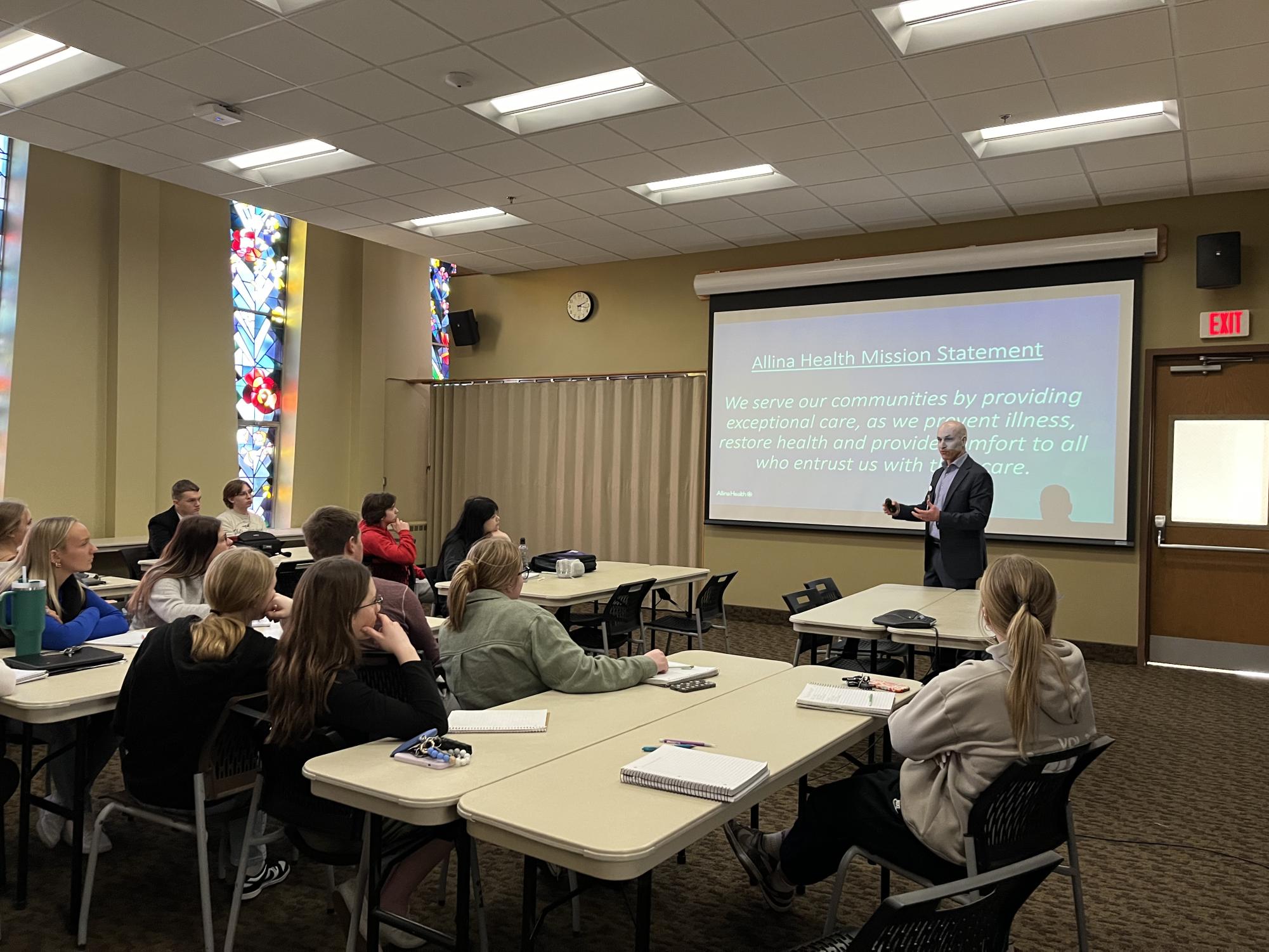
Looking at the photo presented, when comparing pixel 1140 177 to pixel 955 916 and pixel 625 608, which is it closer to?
pixel 625 608

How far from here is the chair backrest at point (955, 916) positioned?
4.51ft

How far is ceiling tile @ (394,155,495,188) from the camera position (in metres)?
6.36

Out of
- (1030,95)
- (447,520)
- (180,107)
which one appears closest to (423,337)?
(447,520)

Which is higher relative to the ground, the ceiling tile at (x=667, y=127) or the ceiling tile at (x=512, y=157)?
the ceiling tile at (x=667, y=127)

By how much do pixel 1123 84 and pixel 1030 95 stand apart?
0.45 meters

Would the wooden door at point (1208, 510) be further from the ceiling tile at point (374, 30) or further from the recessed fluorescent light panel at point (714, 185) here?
the ceiling tile at point (374, 30)

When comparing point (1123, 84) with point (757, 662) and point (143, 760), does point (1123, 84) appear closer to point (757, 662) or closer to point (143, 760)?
point (757, 662)

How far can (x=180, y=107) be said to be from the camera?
546 cm

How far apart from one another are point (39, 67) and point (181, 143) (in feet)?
3.21

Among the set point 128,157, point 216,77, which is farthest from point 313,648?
point 128,157

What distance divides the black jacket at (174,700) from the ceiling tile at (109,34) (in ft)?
10.8

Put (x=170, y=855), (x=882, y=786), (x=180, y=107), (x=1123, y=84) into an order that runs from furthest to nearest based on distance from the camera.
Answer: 1. (x=180, y=107)
2. (x=1123, y=84)
3. (x=170, y=855)
4. (x=882, y=786)

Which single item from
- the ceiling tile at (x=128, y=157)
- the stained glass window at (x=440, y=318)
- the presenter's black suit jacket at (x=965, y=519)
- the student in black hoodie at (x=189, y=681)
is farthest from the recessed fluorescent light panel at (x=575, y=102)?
the stained glass window at (x=440, y=318)

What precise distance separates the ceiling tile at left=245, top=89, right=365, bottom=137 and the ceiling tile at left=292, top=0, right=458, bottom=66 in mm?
745
